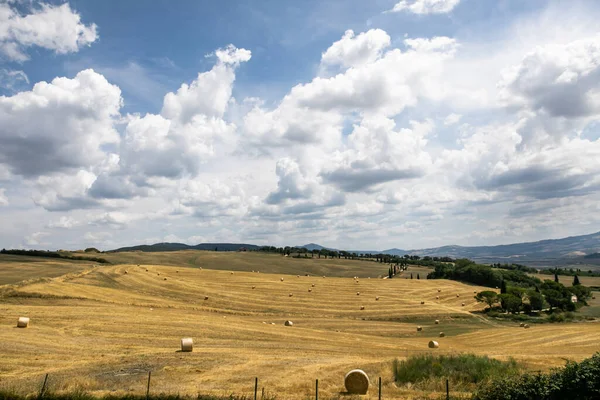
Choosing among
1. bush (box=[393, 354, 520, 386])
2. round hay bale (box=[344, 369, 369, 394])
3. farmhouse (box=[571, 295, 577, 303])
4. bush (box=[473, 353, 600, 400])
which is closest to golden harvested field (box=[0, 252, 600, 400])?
round hay bale (box=[344, 369, 369, 394])

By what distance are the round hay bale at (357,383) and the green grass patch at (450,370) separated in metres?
3.57

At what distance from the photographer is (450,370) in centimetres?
2516

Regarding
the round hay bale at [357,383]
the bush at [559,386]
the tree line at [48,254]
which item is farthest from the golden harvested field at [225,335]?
the tree line at [48,254]

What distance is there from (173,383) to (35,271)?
78.1m

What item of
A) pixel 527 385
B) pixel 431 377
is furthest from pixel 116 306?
pixel 527 385

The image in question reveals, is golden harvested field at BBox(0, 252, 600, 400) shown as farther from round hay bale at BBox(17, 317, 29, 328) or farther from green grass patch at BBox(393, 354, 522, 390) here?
green grass patch at BBox(393, 354, 522, 390)

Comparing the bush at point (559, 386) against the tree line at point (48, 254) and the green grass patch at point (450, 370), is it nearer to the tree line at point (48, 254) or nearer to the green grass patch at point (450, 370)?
the green grass patch at point (450, 370)

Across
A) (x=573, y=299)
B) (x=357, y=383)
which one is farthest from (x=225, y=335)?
(x=573, y=299)

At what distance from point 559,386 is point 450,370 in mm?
8548

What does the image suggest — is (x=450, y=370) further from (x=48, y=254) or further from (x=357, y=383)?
(x=48, y=254)

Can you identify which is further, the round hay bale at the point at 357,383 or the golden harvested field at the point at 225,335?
the golden harvested field at the point at 225,335

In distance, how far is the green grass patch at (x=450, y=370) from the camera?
2388 centimetres

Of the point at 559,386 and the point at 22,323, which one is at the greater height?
the point at 559,386

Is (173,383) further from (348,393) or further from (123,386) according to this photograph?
(348,393)
